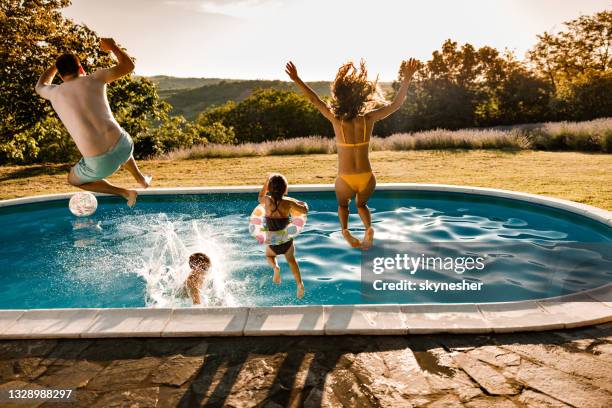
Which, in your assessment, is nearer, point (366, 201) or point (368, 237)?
point (366, 201)

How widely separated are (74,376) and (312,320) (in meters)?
1.79

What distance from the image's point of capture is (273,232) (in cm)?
456

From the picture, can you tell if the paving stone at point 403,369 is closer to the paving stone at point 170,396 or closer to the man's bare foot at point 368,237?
the paving stone at point 170,396

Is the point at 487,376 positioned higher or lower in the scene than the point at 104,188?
lower

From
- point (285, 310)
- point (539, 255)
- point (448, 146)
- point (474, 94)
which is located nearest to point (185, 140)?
point (448, 146)

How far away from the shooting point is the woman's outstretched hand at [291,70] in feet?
15.9

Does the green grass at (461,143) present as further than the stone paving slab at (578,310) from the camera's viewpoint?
Yes

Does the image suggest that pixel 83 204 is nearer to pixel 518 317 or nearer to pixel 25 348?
pixel 25 348

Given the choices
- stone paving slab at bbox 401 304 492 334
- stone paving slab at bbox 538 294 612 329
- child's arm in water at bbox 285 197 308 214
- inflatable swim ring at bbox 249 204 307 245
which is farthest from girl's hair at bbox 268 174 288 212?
stone paving slab at bbox 538 294 612 329

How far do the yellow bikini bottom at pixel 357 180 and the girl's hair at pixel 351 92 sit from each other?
628mm

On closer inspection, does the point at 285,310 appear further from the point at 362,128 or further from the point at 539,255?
the point at 539,255

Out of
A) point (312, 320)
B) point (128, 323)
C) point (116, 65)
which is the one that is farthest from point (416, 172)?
point (128, 323)

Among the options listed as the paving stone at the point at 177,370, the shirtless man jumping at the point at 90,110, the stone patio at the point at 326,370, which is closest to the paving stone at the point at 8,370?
the stone patio at the point at 326,370

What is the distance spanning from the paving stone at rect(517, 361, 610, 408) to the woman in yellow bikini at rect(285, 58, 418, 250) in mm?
2488
